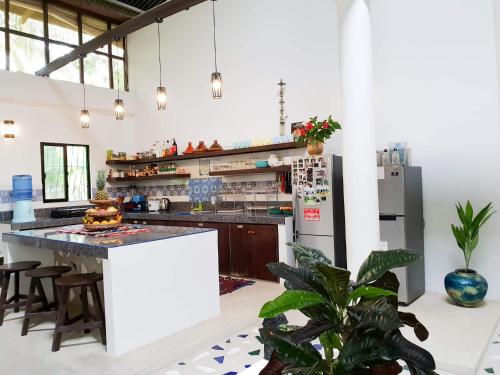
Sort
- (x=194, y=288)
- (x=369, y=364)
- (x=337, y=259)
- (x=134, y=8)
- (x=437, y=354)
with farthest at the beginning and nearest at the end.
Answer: (x=134, y=8) → (x=337, y=259) → (x=194, y=288) → (x=437, y=354) → (x=369, y=364)

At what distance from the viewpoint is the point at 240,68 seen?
21.2ft

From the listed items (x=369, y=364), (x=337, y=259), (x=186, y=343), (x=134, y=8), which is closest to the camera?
(x=369, y=364)

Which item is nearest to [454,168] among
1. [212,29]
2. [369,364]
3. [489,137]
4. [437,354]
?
[489,137]

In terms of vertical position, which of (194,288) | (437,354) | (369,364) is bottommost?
(437,354)

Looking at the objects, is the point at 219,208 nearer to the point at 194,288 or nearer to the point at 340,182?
the point at 340,182

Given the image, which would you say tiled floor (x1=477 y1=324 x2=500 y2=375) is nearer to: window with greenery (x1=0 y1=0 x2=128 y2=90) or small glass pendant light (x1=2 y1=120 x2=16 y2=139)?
small glass pendant light (x1=2 y1=120 x2=16 y2=139)

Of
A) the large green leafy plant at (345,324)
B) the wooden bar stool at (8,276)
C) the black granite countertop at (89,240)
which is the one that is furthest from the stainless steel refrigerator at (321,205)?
the large green leafy plant at (345,324)

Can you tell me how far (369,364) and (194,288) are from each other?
118 inches

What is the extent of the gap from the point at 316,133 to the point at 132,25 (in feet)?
9.01

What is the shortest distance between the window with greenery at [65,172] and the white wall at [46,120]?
0.40ft

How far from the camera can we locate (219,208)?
6.75 m

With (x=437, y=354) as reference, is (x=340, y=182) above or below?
above

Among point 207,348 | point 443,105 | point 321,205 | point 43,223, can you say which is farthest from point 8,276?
point 443,105

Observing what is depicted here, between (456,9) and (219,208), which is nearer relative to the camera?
(456,9)
